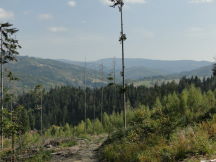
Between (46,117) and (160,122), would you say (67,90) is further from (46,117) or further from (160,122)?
(160,122)

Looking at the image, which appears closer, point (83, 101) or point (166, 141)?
point (166, 141)

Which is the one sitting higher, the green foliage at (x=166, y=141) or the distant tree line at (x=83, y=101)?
the green foliage at (x=166, y=141)

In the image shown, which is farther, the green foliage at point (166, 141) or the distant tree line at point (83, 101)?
the distant tree line at point (83, 101)

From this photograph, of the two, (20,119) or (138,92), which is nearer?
(20,119)

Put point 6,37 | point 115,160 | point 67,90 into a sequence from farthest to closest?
1. point 67,90
2. point 6,37
3. point 115,160

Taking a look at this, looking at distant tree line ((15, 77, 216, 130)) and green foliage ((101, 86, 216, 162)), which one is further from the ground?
green foliage ((101, 86, 216, 162))

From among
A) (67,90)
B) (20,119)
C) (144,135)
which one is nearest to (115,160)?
(144,135)

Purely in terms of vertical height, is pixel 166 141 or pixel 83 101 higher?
pixel 166 141

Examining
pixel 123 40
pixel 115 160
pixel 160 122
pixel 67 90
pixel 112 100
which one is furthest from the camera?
pixel 67 90

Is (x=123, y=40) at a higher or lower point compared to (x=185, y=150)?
higher

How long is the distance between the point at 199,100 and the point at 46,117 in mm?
119259

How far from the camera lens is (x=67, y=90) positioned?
183 meters

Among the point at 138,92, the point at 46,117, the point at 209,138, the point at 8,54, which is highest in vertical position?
the point at 8,54

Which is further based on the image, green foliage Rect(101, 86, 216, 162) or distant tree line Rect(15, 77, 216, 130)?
distant tree line Rect(15, 77, 216, 130)
